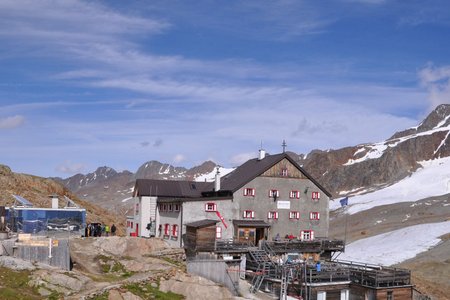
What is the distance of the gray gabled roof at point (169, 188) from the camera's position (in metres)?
67.9

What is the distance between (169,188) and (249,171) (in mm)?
12223

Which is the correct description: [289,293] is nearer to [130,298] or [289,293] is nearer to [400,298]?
[400,298]

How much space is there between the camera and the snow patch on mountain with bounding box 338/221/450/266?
74.5m

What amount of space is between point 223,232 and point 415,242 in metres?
36.7

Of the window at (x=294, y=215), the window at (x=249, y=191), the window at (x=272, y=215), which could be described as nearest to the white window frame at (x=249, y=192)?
the window at (x=249, y=191)

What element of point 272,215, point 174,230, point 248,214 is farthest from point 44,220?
point 272,215

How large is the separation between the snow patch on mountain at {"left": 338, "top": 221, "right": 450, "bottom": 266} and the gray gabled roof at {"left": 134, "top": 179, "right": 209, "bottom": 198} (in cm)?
2306

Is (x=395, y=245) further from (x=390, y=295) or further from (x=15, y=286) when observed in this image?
(x=15, y=286)

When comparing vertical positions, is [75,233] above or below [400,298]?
above

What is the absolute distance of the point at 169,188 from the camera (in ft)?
227

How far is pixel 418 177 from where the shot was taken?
6954 inches

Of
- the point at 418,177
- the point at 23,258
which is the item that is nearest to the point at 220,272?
the point at 23,258

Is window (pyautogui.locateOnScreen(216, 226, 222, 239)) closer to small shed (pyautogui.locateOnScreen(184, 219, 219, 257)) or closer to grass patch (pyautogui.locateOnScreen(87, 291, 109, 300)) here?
small shed (pyautogui.locateOnScreen(184, 219, 219, 257))

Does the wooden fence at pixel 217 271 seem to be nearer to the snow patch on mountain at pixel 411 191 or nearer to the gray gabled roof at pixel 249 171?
the gray gabled roof at pixel 249 171
